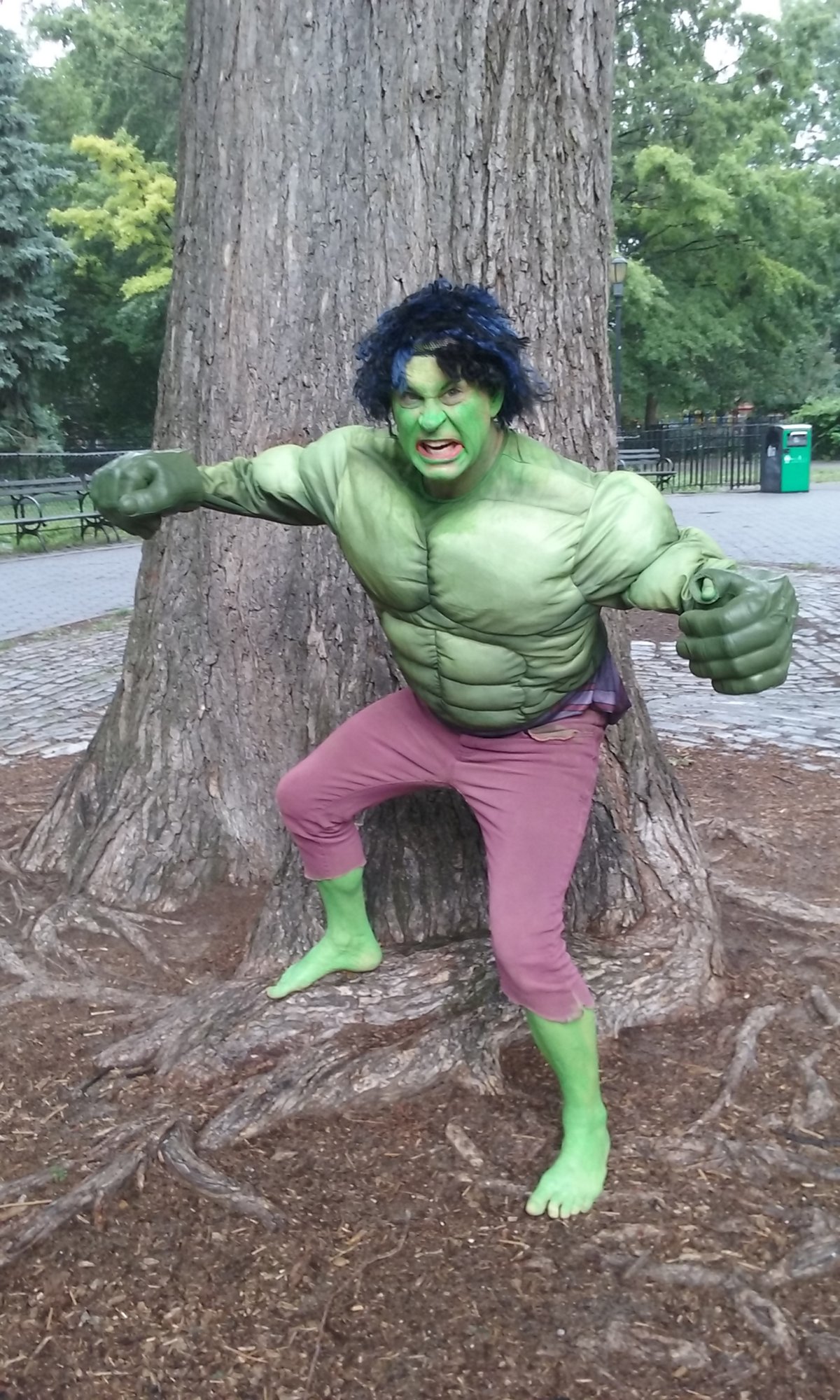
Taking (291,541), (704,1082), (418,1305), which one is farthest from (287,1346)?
(291,541)

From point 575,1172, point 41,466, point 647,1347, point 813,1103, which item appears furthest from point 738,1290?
point 41,466

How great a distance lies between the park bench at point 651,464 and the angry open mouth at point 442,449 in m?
20.6

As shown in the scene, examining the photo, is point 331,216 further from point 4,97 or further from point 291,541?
point 4,97

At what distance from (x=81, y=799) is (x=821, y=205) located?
2698cm

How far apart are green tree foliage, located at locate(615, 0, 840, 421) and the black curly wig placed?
24.0m

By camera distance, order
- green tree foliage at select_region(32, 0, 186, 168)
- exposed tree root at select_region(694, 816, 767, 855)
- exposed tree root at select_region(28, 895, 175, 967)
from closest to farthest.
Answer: exposed tree root at select_region(28, 895, 175, 967), exposed tree root at select_region(694, 816, 767, 855), green tree foliage at select_region(32, 0, 186, 168)

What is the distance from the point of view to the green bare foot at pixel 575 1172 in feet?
8.25

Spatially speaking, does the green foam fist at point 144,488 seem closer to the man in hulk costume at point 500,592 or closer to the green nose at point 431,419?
the man in hulk costume at point 500,592

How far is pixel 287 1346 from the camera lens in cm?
220

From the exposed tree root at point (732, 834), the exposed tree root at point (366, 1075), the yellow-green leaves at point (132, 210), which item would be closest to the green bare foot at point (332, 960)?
the exposed tree root at point (366, 1075)

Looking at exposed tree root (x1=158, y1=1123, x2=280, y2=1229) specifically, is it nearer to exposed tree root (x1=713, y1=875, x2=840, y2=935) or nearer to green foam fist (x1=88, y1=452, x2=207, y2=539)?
green foam fist (x1=88, y1=452, x2=207, y2=539)

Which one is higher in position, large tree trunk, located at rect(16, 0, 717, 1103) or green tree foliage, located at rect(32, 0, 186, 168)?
green tree foliage, located at rect(32, 0, 186, 168)

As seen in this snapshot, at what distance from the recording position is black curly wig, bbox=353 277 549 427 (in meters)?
Result: 2.21

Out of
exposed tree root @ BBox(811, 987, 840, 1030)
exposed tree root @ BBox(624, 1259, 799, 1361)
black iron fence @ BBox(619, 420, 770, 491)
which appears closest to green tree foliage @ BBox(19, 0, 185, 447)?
black iron fence @ BBox(619, 420, 770, 491)
